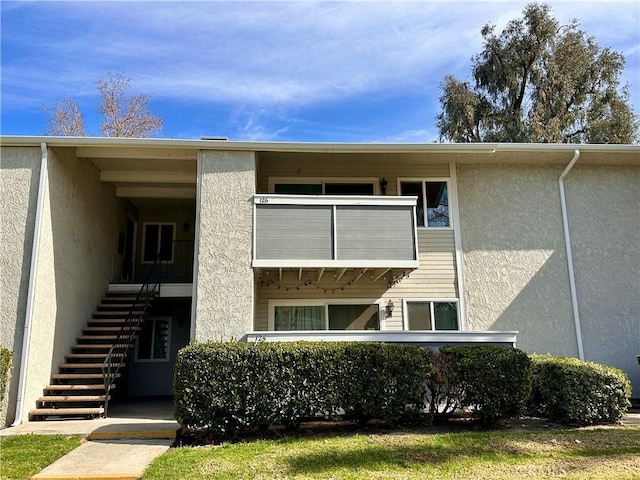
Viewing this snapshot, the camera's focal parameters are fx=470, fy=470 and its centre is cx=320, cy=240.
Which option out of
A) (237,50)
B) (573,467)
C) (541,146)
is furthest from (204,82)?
(573,467)

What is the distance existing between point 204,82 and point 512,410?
43.2ft

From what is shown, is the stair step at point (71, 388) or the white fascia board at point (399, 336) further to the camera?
the stair step at point (71, 388)

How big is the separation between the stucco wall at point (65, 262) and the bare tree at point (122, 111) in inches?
489

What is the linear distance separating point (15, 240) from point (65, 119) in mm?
15941

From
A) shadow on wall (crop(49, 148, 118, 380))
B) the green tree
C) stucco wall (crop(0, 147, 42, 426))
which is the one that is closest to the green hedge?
stucco wall (crop(0, 147, 42, 426))

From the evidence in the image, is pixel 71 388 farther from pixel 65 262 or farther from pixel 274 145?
pixel 274 145

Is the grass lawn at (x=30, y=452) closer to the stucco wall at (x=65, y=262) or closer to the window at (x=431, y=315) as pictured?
the stucco wall at (x=65, y=262)

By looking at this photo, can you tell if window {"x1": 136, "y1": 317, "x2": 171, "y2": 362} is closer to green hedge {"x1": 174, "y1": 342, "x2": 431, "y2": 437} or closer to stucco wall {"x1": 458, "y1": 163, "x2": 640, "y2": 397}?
green hedge {"x1": 174, "y1": 342, "x2": 431, "y2": 437}

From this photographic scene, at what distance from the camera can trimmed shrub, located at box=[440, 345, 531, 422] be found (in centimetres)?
711

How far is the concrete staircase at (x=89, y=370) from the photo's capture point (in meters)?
8.71

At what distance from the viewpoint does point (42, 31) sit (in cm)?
1080

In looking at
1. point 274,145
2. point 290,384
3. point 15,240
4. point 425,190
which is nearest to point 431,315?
point 425,190

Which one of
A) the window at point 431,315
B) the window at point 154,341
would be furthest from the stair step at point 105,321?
the window at point 431,315

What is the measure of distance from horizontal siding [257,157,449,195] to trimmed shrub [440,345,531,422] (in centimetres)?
520
